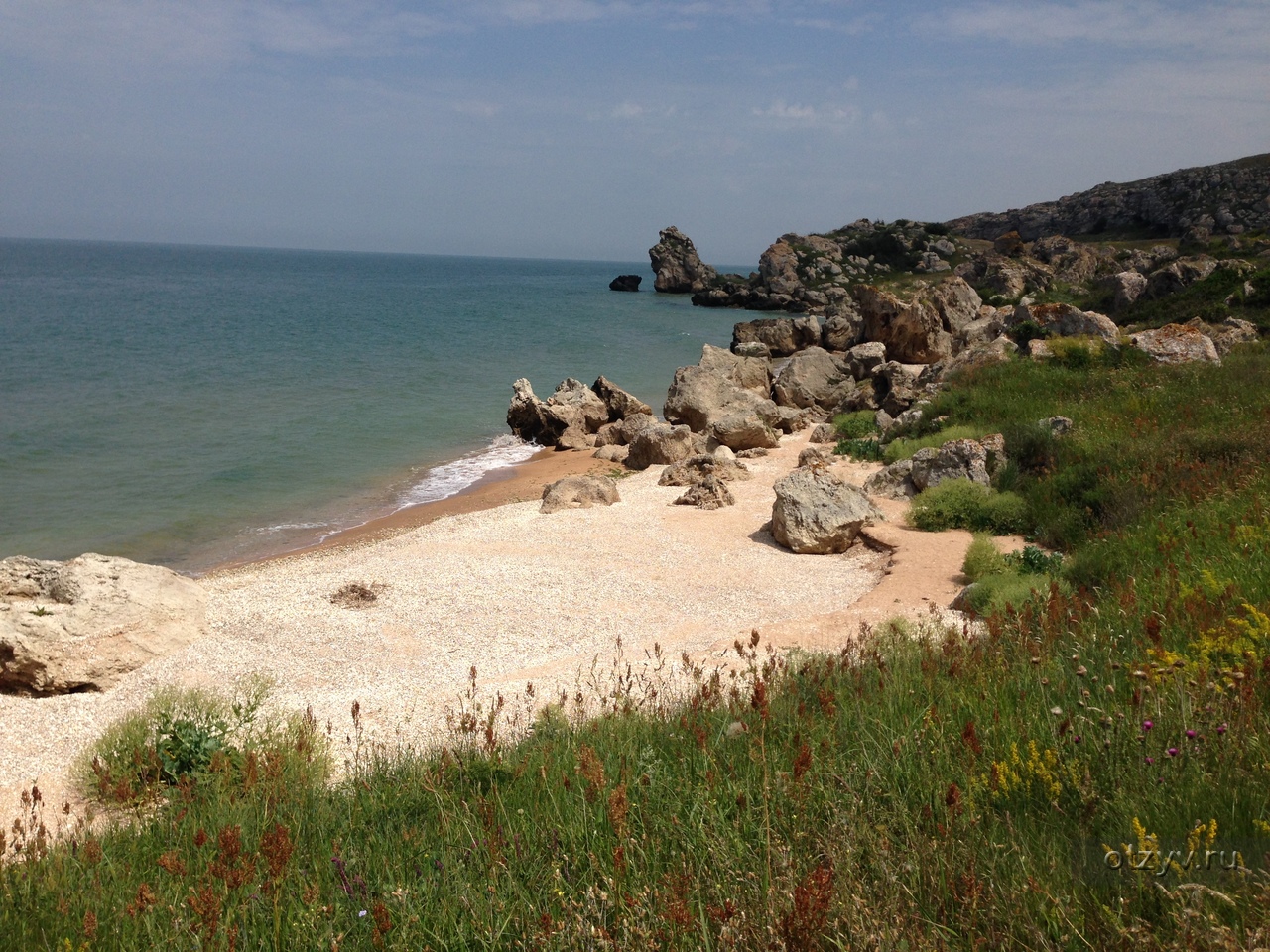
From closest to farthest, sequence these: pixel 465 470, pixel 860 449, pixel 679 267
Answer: pixel 860 449
pixel 465 470
pixel 679 267

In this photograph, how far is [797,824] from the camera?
3.67 metres

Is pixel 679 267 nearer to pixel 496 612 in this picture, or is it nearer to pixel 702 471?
pixel 702 471

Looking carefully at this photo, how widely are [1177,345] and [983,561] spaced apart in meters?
12.0

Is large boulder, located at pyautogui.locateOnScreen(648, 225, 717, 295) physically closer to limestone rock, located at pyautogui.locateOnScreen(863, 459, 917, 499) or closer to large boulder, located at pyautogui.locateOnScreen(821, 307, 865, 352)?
large boulder, located at pyautogui.locateOnScreen(821, 307, 865, 352)

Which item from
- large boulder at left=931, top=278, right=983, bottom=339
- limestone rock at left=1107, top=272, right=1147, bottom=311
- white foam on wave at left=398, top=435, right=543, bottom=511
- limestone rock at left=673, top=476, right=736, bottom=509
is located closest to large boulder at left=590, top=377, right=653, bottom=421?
white foam on wave at left=398, top=435, right=543, bottom=511

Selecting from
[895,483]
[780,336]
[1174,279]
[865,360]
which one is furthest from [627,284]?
[895,483]

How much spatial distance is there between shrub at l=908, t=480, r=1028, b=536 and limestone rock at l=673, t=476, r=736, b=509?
3.99m

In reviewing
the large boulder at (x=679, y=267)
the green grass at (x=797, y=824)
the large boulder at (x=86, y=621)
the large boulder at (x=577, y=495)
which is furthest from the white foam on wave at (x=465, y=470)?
the large boulder at (x=679, y=267)

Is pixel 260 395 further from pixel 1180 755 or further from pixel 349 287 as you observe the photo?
pixel 349 287

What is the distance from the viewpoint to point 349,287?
118m

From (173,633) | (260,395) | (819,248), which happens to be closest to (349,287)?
(819,248)

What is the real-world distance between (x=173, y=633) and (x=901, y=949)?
10.6 m

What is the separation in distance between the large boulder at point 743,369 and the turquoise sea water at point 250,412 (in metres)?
7.30

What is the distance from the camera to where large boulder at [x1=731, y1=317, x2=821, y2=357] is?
161ft
